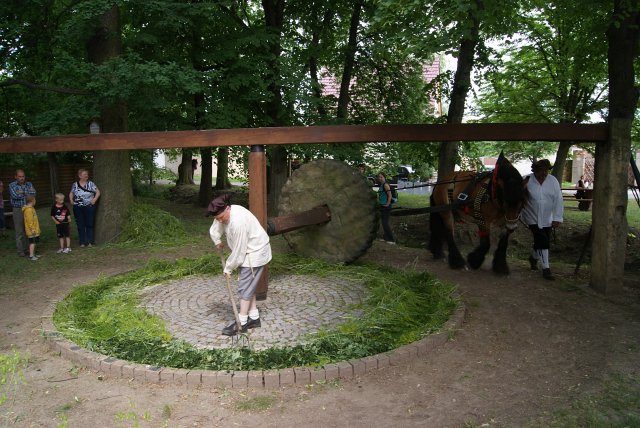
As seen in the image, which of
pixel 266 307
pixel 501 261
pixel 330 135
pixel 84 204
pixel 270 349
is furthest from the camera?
pixel 84 204

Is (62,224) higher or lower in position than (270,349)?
higher

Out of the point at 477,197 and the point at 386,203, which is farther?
the point at 386,203

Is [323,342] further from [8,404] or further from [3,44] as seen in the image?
[3,44]

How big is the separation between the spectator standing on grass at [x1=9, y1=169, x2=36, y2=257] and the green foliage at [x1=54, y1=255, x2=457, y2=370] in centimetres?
343

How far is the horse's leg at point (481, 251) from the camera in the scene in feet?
26.9

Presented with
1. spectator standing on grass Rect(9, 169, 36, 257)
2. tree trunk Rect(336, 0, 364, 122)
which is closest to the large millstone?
spectator standing on grass Rect(9, 169, 36, 257)

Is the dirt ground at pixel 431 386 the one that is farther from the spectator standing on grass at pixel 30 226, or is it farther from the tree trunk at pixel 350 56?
the tree trunk at pixel 350 56

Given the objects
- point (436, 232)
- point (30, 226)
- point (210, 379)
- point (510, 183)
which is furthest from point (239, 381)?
point (30, 226)

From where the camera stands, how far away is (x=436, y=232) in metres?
9.27

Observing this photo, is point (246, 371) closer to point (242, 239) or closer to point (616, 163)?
point (242, 239)

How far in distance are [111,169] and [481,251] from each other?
802 centimetres

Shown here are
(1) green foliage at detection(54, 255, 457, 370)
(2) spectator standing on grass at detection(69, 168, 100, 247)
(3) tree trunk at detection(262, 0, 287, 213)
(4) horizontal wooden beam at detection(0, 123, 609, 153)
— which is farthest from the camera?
(3) tree trunk at detection(262, 0, 287, 213)

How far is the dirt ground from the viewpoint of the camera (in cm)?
407

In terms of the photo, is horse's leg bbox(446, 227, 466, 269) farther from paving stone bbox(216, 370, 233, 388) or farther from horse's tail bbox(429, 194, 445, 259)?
paving stone bbox(216, 370, 233, 388)
